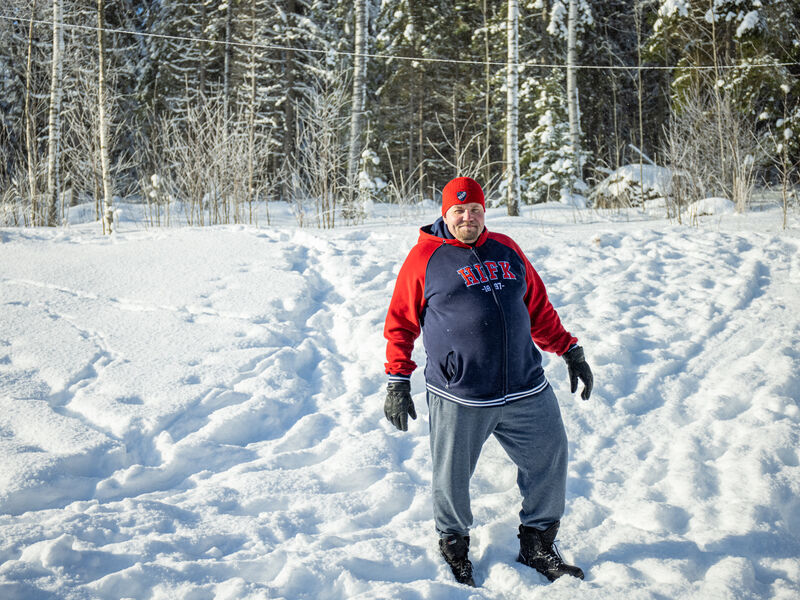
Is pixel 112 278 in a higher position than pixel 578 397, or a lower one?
higher

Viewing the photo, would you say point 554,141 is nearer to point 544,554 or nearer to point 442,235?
point 442,235

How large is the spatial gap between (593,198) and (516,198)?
4789 millimetres

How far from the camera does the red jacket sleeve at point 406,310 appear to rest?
2.47 metres

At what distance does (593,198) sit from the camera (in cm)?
1437

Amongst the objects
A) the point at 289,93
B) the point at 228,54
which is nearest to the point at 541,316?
the point at 289,93

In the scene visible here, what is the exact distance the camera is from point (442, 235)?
2.54 metres

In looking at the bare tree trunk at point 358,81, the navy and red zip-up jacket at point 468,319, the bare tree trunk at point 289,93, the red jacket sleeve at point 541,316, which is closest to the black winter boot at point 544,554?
the navy and red zip-up jacket at point 468,319

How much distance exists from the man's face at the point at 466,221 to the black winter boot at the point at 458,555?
4.26 feet

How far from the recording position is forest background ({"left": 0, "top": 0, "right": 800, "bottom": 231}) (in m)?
10.2

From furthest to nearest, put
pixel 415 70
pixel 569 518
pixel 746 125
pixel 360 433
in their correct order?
pixel 415 70 → pixel 746 125 → pixel 360 433 → pixel 569 518

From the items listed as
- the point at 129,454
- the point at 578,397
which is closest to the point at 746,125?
the point at 578,397

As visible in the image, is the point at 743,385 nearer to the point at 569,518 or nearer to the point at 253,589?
the point at 569,518

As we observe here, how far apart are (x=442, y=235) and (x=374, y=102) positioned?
20.3 m

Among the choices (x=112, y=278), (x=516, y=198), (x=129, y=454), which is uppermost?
(x=516, y=198)
